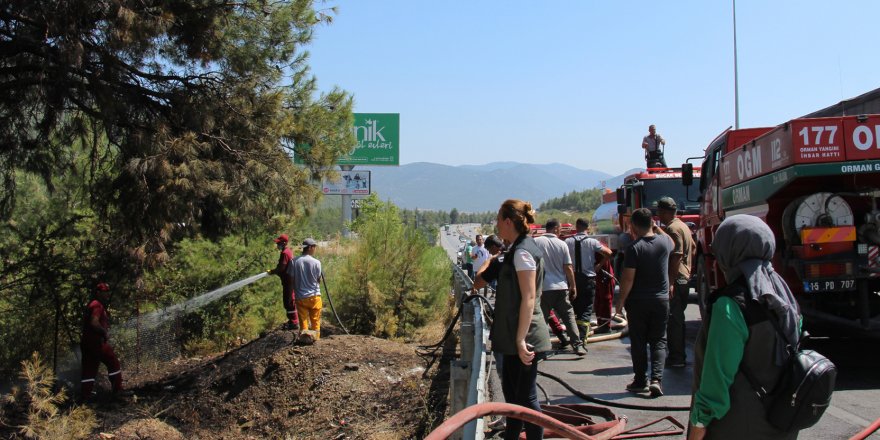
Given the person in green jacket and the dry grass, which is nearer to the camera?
A: the person in green jacket

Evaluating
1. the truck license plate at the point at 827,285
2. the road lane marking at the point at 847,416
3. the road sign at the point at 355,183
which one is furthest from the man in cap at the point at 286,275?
the road sign at the point at 355,183

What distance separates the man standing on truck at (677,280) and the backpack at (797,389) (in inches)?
203

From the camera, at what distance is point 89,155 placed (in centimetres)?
982

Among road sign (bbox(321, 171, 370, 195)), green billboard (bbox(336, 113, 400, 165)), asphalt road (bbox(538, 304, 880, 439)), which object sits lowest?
asphalt road (bbox(538, 304, 880, 439))

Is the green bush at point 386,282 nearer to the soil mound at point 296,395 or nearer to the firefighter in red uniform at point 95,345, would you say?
the soil mound at point 296,395

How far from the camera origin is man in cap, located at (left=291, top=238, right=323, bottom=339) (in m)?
11.9

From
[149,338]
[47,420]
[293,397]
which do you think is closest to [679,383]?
[293,397]

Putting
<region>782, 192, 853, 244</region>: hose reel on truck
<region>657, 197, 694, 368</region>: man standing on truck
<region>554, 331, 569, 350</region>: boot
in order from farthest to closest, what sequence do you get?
<region>554, 331, 569, 350</region>: boot, <region>657, 197, 694, 368</region>: man standing on truck, <region>782, 192, 853, 244</region>: hose reel on truck

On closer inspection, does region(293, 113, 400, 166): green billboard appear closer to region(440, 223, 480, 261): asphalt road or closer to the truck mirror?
region(440, 223, 480, 261): asphalt road

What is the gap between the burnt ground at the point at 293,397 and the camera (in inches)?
343

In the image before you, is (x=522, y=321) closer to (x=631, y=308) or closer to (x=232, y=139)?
(x=631, y=308)

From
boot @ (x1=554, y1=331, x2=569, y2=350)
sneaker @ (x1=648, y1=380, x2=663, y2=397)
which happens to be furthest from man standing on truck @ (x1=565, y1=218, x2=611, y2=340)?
sneaker @ (x1=648, y1=380, x2=663, y2=397)

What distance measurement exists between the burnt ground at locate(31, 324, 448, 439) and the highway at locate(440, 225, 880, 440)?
152 centimetres

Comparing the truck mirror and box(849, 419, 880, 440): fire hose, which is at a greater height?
the truck mirror
